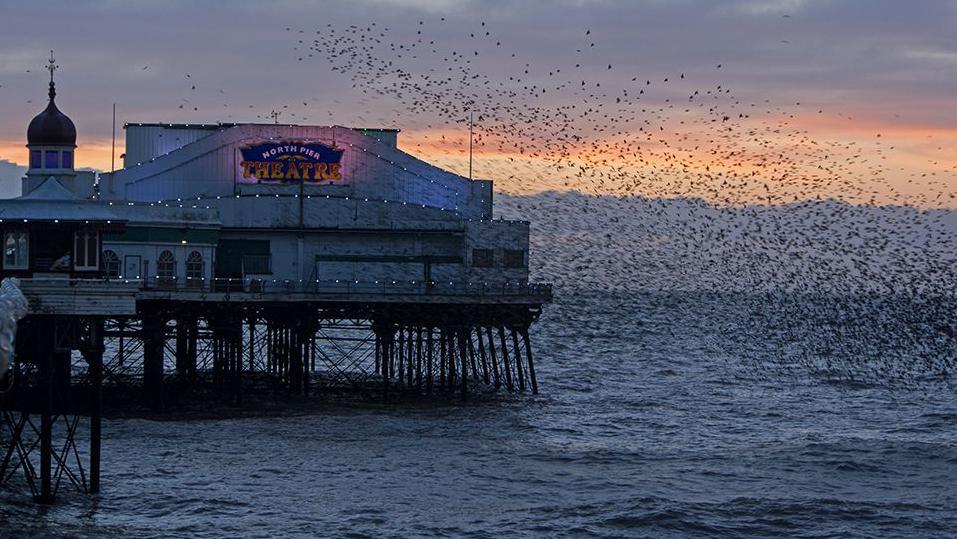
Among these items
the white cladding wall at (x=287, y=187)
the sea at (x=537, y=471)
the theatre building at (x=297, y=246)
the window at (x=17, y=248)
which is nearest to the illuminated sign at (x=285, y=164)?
the theatre building at (x=297, y=246)

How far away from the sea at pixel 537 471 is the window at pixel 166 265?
7.99 meters

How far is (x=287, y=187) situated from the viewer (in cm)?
7769

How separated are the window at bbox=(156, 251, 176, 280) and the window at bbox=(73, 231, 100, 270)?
68.6 ft

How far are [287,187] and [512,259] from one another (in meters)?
11.8

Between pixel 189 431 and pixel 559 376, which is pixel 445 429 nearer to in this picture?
pixel 189 431

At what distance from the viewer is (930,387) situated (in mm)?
95250

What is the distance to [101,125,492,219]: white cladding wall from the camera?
78750 mm

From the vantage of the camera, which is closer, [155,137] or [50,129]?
[50,129]

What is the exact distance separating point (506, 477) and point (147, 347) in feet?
75.6

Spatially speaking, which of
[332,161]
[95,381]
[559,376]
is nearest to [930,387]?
[559,376]

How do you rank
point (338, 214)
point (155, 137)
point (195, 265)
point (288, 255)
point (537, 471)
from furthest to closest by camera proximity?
1. point (155, 137)
2. point (338, 214)
3. point (288, 255)
4. point (195, 265)
5. point (537, 471)

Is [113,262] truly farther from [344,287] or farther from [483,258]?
[483,258]

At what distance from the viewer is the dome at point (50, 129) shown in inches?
2427

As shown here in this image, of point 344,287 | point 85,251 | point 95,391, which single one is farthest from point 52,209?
point 344,287
